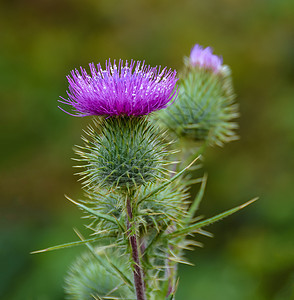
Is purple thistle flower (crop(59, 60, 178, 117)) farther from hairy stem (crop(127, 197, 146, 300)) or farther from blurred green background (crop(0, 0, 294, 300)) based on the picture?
blurred green background (crop(0, 0, 294, 300))

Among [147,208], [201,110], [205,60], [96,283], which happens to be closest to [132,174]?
[147,208]

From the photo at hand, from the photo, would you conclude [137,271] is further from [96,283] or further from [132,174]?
[96,283]

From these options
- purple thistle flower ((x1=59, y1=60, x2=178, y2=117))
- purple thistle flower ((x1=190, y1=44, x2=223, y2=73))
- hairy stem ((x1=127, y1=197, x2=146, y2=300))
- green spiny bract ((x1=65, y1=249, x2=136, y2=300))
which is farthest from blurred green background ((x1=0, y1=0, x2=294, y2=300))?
purple thistle flower ((x1=59, y1=60, x2=178, y2=117))

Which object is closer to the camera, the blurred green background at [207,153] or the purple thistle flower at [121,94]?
the purple thistle flower at [121,94]

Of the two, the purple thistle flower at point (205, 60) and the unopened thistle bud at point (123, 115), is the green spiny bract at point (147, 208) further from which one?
the purple thistle flower at point (205, 60)

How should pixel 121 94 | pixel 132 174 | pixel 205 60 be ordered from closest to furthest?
pixel 121 94
pixel 132 174
pixel 205 60

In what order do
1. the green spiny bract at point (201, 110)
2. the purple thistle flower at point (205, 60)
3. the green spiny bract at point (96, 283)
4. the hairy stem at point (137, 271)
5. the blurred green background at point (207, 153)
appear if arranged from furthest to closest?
1. the blurred green background at point (207, 153)
2. the purple thistle flower at point (205, 60)
3. the green spiny bract at point (201, 110)
4. the green spiny bract at point (96, 283)
5. the hairy stem at point (137, 271)

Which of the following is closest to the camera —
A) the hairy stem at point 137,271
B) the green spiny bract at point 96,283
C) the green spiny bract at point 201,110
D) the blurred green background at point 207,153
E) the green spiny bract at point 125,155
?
the hairy stem at point 137,271

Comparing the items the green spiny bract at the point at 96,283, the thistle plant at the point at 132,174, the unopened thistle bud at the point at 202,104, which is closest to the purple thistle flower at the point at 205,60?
the unopened thistle bud at the point at 202,104
